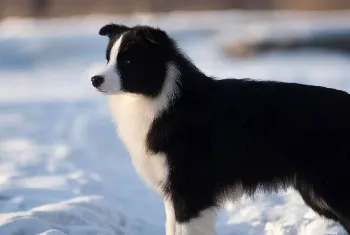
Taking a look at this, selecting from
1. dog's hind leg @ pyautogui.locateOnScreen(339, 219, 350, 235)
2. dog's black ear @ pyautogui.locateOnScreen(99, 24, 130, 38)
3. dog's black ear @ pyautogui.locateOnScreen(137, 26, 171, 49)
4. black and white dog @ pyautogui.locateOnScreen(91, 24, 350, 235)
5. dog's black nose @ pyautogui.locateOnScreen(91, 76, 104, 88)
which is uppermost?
dog's black ear @ pyautogui.locateOnScreen(99, 24, 130, 38)

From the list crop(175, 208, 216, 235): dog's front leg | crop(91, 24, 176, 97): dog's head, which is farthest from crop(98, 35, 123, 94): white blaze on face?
crop(175, 208, 216, 235): dog's front leg

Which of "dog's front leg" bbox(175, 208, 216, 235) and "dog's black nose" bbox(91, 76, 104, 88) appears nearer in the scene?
"dog's black nose" bbox(91, 76, 104, 88)

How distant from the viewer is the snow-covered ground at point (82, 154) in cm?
463

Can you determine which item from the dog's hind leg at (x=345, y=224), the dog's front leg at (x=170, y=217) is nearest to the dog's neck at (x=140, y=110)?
the dog's front leg at (x=170, y=217)

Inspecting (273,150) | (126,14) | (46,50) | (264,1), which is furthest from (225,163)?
(264,1)

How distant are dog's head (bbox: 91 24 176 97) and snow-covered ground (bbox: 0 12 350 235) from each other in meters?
1.08

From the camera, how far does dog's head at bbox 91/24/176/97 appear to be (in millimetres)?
3895

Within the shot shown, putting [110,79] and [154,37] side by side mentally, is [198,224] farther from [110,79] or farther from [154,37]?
[154,37]

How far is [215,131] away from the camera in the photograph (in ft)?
12.9

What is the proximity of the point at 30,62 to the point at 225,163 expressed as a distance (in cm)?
1733

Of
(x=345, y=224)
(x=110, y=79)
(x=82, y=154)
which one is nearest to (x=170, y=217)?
(x=110, y=79)

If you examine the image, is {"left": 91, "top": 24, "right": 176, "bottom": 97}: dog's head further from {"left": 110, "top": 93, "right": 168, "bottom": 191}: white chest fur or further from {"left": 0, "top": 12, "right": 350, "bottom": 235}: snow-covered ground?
{"left": 0, "top": 12, "right": 350, "bottom": 235}: snow-covered ground

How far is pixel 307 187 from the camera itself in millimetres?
3986

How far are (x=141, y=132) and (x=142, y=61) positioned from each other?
467mm
